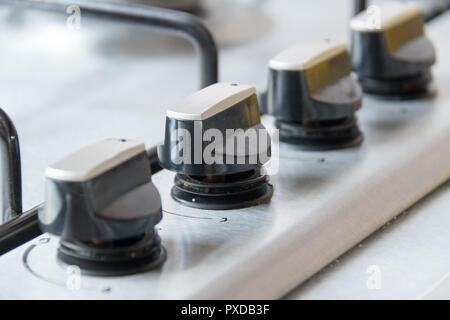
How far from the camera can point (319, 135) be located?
0.72 meters

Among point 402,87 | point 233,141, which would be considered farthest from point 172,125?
point 402,87

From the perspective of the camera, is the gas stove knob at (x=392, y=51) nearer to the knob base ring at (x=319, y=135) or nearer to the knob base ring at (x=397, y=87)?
the knob base ring at (x=397, y=87)

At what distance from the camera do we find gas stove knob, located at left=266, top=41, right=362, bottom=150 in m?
0.68

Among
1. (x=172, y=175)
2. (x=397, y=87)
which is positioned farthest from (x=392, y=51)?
(x=172, y=175)

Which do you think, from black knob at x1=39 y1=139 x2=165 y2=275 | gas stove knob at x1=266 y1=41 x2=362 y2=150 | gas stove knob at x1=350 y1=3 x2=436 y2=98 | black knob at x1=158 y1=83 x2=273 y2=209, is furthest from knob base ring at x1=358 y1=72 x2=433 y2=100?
black knob at x1=39 y1=139 x2=165 y2=275

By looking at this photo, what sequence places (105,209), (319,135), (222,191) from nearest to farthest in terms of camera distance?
1. (105,209)
2. (222,191)
3. (319,135)

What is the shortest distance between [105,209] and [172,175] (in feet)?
0.64

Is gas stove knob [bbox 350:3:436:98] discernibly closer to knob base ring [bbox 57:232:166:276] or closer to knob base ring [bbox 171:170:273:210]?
knob base ring [bbox 171:170:273:210]

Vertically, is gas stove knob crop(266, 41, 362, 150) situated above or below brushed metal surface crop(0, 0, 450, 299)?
above

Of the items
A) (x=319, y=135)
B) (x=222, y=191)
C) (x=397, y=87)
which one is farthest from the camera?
(x=397, y=87)

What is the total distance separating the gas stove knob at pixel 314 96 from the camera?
26.8 inches

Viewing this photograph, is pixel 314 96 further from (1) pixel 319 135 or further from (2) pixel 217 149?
(2) pixel 217 149

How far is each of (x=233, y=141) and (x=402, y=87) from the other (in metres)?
0.33

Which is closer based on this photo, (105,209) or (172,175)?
(105,209)
